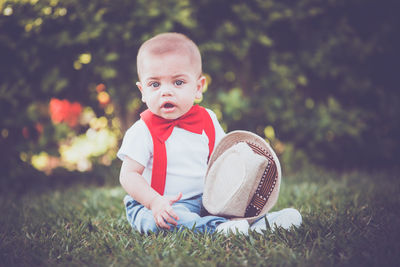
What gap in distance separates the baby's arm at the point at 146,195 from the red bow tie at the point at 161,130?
9 cm

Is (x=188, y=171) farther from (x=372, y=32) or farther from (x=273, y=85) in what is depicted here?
(x=372, y=32)

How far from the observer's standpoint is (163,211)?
1728 mm

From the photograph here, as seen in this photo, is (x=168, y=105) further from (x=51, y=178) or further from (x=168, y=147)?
(x=51, y=178)

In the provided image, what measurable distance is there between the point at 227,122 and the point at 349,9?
5.56 ft

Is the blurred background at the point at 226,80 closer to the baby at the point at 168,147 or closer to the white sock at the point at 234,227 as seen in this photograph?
the baby at the point at 168,147

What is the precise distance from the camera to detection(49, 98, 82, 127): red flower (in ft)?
12.1

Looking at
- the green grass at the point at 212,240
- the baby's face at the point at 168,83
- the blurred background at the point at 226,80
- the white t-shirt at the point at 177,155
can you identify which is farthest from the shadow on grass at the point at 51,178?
the baby's face at the point at 168,83

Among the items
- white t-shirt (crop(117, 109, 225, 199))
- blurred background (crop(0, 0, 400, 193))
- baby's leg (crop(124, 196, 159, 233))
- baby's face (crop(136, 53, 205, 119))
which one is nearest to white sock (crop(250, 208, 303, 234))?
white t-shirt (crop(117, 109, 225, 199))

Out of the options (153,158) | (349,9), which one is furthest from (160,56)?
(349,9)

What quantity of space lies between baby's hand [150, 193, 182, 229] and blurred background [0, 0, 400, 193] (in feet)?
6.13

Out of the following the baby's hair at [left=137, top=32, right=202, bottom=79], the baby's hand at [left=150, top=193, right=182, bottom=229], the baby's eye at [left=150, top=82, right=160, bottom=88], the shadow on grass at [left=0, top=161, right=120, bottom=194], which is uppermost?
the baby's hair at [left=137, top=32, right=202, bottom=79]

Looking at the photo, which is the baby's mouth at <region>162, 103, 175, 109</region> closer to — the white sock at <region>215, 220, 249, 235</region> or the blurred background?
the white sock at <region>215, 220, 249, 235</region>

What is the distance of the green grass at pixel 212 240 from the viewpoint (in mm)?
1484

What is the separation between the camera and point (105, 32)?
10.8 ft
